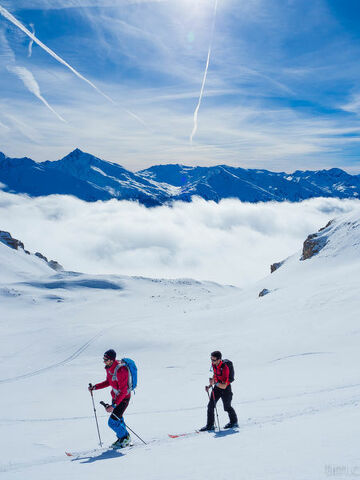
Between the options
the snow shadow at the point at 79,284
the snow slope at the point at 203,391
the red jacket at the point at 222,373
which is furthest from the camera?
the snow shadow at the point at 79,284

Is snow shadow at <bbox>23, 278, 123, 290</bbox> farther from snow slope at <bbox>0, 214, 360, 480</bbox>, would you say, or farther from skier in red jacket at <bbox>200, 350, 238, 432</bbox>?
skier in red jacket at <bbox>200, 350, 238, 432</bbox>

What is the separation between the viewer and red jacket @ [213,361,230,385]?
8.93 metres

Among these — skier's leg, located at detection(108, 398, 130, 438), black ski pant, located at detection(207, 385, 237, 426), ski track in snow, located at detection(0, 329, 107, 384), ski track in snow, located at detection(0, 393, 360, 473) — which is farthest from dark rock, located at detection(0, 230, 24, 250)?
black ski pant, located at detection(207, 385, 237, 426)

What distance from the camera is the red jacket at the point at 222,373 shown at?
29.3ft

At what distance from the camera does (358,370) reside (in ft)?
45.6

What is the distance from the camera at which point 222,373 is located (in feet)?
29.4

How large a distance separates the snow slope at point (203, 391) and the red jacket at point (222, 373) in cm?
116

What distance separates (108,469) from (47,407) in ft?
29.0

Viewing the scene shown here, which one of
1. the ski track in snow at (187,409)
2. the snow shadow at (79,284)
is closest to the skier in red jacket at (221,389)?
the ski track in snow at (187,409)

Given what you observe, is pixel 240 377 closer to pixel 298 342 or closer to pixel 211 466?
pixel 298 342

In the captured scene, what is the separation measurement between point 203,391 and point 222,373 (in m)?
6.45

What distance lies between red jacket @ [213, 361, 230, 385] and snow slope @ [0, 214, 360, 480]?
1.16m

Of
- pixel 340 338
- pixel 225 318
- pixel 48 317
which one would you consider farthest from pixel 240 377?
pixel 48 317

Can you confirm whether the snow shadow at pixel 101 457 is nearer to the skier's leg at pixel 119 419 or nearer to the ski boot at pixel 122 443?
the ski boot at pixel 122 443
